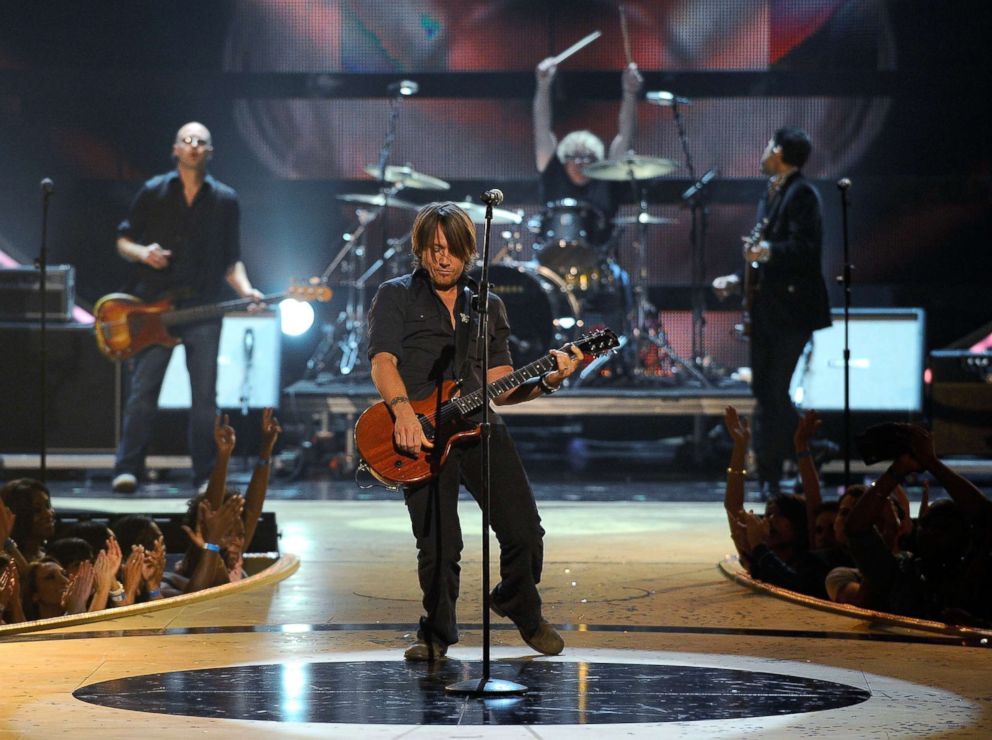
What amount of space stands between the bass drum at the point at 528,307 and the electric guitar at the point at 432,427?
692cm

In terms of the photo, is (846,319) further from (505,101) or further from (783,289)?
(505,101)

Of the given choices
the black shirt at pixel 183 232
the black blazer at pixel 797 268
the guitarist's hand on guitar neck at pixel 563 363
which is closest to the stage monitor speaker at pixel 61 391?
the black shirt at pixel 183 232

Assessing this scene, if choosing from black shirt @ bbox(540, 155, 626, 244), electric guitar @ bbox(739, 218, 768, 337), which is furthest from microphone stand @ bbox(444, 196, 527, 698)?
black shirt @ bbox(540, 155, 626, 244)

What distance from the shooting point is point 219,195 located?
32.2ft

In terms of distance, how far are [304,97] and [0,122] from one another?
2.73 metres

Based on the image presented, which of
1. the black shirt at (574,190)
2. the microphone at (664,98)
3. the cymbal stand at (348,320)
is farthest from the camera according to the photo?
the black shirt at (574,190)

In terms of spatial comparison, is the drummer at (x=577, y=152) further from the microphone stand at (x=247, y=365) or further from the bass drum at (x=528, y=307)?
the microphone stand at (x=247, y=365)

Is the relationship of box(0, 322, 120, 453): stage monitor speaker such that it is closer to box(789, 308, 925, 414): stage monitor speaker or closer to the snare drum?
the snare drum

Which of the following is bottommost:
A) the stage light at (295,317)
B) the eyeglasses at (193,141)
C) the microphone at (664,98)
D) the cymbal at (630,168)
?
the stage light at (295,317)

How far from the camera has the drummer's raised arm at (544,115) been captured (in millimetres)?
12383

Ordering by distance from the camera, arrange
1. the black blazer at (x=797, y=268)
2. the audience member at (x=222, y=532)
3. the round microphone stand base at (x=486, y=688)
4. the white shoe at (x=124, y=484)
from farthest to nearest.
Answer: the white shoe at (x=124, y=484) → the black blazer at (x=797, y=268) → the audience member at (x=222, y=532) → the round microphone stand base at (x=486, y=688)

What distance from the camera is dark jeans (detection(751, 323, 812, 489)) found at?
29.1ft

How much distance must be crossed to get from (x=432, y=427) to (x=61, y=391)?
7.18 metres

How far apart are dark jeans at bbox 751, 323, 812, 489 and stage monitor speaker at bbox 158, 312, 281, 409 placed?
14.1ft
